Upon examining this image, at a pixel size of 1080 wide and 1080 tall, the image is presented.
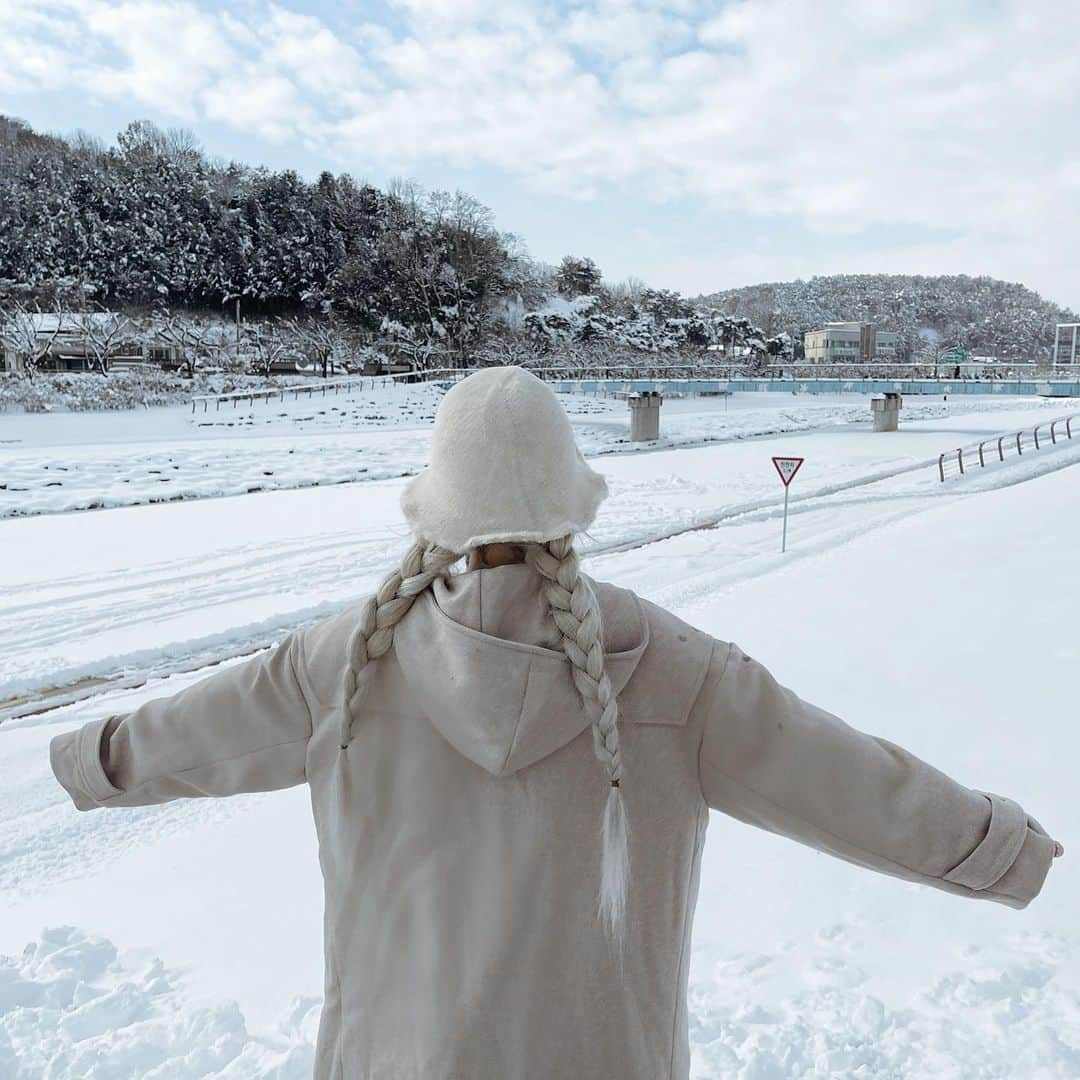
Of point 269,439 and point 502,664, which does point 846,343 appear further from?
point 502,664

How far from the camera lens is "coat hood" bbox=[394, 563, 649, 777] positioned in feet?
3.96

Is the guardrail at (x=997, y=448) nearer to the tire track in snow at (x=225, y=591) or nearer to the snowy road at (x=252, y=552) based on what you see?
the snowy road at (x=252, y=552)

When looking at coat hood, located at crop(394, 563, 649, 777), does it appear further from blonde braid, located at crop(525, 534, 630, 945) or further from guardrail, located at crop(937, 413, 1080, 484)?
guardrail, located at crop(937, 413, 1080, 484)

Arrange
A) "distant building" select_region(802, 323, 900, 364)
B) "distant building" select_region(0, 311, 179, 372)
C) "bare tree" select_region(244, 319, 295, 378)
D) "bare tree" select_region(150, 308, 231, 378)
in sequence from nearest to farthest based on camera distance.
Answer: "distant building" select_region(0, 311, 179, 372)
"bare tree" select_region(150, 308, 231, 378)
"bare tree" select_region(244, 319, 295, 378)
"distant building" select_region(802, 323, 900, 364)

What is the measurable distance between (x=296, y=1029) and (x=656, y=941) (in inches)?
96.9

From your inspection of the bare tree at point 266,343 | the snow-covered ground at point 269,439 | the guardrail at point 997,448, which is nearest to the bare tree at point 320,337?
the bare tree at point 266,343

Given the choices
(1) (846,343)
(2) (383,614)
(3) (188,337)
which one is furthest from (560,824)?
(1) (846,343)

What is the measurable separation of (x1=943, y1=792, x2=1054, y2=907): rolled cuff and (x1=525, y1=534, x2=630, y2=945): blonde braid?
508 millimetres

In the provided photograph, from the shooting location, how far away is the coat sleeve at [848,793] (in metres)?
1.31

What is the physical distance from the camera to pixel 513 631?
4.09 feet

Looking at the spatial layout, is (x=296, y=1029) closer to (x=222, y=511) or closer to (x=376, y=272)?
(x=222, y=511)

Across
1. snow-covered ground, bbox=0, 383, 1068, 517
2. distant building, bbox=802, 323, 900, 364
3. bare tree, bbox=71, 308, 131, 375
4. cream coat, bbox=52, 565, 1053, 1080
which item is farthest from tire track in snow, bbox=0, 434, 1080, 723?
distant building, bbox=802, 323, 900, 364

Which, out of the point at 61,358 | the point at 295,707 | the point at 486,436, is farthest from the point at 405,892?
the point at 61,358

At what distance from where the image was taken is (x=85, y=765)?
1.53m
